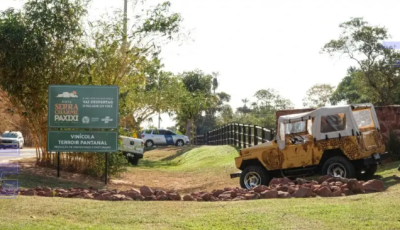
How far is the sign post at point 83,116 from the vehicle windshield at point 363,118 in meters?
6.72

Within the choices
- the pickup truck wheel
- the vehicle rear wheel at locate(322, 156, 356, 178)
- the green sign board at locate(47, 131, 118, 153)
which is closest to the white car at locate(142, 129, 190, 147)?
the green sign board at locate(47, 131, 118, 153)

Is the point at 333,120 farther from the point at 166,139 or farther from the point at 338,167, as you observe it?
the point at 166,139

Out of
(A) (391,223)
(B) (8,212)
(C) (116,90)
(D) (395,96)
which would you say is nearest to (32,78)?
(C) (116,90)

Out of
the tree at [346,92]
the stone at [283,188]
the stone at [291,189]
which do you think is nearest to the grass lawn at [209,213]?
the stone at [291,189]

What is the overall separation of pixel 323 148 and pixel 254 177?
2110mm

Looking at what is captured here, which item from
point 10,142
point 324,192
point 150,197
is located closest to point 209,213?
point 150,197

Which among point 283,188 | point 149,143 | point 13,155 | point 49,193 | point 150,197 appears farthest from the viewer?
point 149,143

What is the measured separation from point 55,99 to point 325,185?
8805 millimetres

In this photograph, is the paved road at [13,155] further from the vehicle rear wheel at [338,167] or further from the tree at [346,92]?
the tree at [346,92]

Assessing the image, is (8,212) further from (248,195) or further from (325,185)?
(325,185)

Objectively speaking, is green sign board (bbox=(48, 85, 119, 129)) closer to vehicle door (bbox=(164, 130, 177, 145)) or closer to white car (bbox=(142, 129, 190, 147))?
white car (bbox=(142, 129, 190, 147))

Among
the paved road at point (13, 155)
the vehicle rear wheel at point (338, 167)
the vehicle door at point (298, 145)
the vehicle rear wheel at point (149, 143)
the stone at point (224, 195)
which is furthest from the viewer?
the vehicle rear wheel at point (149, 143)

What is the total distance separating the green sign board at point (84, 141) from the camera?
18469 mm

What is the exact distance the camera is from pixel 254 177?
16797 millimetres
